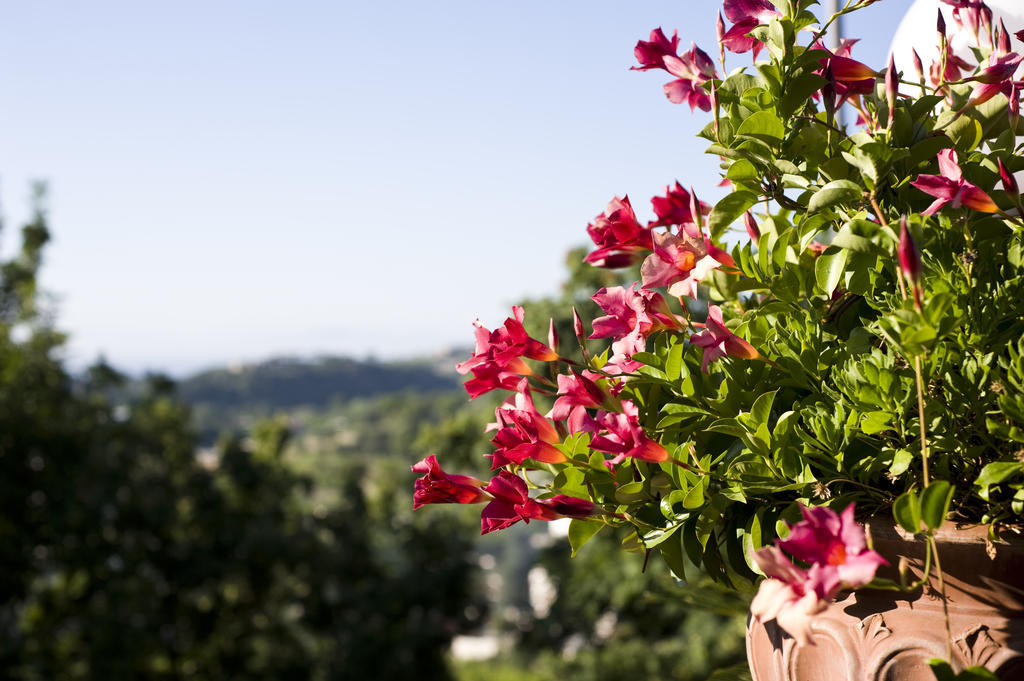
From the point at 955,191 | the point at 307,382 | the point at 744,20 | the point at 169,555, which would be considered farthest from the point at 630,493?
the point at 307,382

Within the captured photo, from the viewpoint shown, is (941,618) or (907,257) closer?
(907,257)

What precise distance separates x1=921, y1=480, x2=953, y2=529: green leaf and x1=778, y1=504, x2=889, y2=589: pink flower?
0.06 m

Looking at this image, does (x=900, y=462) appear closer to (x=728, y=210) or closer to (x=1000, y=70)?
(x=728, y=210)

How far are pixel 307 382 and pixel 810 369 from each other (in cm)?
3095

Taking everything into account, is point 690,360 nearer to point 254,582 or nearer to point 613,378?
point 613,378

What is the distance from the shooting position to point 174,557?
818 centimetres

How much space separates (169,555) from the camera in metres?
8.16

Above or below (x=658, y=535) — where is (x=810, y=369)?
above

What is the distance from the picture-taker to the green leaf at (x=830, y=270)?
74cm

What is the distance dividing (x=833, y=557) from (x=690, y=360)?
1.01 feet

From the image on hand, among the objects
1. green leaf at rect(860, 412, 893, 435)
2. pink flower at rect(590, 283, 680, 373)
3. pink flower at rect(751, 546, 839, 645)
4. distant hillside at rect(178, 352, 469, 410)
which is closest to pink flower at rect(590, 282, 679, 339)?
pink flower at rect(590, 283, 680, 373)

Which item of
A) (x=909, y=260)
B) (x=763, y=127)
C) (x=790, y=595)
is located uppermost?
(x=763, y=127)

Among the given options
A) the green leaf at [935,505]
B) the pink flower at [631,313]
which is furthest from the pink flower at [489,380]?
the green leaf at [935,505]

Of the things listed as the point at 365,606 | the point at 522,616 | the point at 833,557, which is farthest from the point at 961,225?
the point at 365,606
